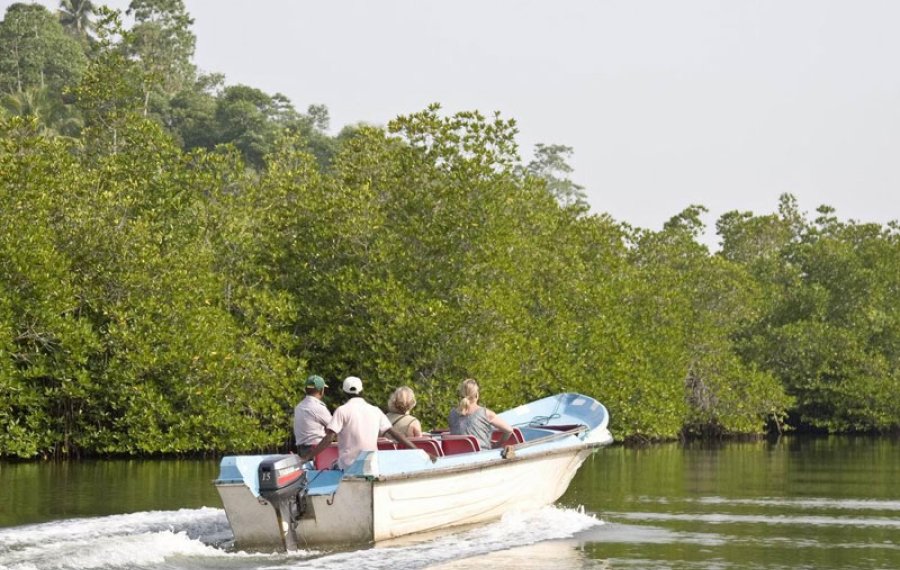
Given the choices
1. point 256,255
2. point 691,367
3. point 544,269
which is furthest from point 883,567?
point 691,367

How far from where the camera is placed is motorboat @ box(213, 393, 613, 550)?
13.8 m

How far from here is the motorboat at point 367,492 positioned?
1378cm

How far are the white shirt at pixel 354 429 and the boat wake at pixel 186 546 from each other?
107 cm

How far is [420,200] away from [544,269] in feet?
19.4

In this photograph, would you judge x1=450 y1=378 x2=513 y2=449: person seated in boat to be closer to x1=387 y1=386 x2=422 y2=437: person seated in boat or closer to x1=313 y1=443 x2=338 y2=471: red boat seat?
x1=387 y1=386 x2=422 y2=437: person seated in boat

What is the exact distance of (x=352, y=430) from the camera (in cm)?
1458

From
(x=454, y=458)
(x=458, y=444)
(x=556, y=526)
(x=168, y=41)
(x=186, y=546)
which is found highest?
(x=168, y=41)

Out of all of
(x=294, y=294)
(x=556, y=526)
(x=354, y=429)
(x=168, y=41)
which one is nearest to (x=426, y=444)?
(x=354, y=429)

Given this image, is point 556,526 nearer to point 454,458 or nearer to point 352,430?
point 454,458

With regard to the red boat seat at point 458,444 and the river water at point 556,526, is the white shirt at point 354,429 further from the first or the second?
the red boat seat at point 458,444

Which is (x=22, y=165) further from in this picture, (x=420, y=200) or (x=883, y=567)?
(x=883, y=567)

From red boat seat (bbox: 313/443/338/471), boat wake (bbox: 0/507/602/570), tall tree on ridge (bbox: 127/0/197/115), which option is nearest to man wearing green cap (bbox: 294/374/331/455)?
red boat seat (bbox: 313/443/338/471)

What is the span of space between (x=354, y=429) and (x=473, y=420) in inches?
99.1

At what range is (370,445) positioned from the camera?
1459 centimetres
